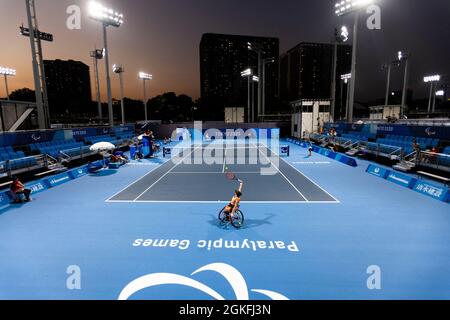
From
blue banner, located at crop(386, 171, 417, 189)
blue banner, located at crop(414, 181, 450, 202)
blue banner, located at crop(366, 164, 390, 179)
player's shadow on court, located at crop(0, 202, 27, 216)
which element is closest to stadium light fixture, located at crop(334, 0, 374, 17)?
blue banner, located at crop(366, 164, 390, 179)

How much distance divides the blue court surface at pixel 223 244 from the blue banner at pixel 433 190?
38cm

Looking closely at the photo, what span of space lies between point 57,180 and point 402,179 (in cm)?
2129

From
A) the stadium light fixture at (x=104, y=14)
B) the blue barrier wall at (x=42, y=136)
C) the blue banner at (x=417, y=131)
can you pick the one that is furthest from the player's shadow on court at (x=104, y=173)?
the blue banner at (x=417, y=131)

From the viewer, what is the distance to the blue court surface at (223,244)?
6324 millimetres

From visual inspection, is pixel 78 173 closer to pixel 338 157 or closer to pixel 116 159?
pixel 116 159

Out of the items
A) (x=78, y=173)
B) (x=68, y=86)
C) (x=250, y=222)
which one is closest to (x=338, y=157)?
(x=250, y=222)

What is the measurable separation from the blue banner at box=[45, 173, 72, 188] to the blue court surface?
637 mm

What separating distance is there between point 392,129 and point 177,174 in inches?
803

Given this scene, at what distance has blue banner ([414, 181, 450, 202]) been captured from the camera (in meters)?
12.6

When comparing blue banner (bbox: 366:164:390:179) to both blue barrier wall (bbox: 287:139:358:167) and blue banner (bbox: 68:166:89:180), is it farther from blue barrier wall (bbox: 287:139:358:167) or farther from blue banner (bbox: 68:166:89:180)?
blue banner (bbox: 68:166:89:180)

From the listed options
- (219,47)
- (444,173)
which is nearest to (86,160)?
(444,173)

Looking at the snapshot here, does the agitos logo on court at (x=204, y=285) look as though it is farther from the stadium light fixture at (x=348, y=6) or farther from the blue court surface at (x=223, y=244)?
the stadium light fixture at (x=348, y=6)

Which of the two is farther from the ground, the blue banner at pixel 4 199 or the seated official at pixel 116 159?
the seated official at pixel 116 159

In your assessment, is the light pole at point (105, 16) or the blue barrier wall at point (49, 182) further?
the light pole at point (105, 16)
